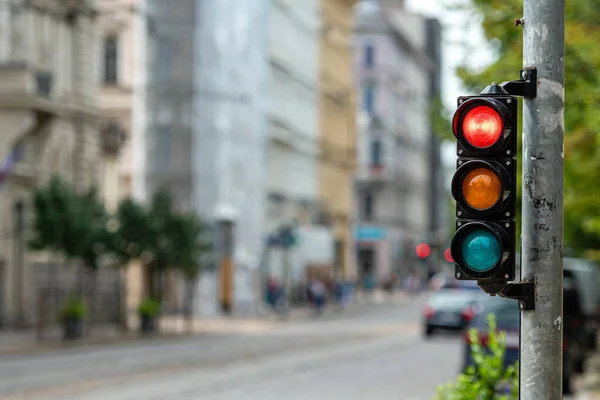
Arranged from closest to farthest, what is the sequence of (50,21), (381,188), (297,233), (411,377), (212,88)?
1. (411,377)
2. (50,21)
3. (212,88)
4. (297,233)
5. (381,188)

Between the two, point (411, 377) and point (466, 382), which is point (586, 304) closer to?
point (411, 377)

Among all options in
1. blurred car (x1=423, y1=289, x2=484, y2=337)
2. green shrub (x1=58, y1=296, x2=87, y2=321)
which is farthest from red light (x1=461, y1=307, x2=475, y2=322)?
green shrub (x1=58, y1=296, x2=87, y2=321)

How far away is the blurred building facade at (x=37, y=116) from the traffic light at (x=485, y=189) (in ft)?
109

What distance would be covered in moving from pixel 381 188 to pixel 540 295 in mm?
107453

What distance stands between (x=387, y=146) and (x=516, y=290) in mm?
107585

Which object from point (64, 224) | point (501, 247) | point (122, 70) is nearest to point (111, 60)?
point (122, 70)

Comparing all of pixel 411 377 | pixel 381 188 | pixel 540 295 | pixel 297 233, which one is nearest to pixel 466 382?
pixel 540 295

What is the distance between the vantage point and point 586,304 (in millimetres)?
29156

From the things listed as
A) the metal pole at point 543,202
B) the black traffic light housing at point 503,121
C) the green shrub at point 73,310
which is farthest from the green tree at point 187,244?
the black traffic light housing at point 503,121

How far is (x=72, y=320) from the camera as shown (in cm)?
3834

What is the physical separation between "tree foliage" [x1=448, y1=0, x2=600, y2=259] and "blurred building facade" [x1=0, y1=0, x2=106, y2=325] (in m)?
21.2

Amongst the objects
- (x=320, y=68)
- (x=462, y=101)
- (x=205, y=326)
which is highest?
(x=320, y=68)

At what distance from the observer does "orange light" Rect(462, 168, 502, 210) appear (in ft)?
22.2

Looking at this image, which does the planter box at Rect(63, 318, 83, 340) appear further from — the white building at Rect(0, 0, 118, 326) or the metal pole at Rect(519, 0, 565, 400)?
the metal pole at Rect(519, 0, 565, 400)
